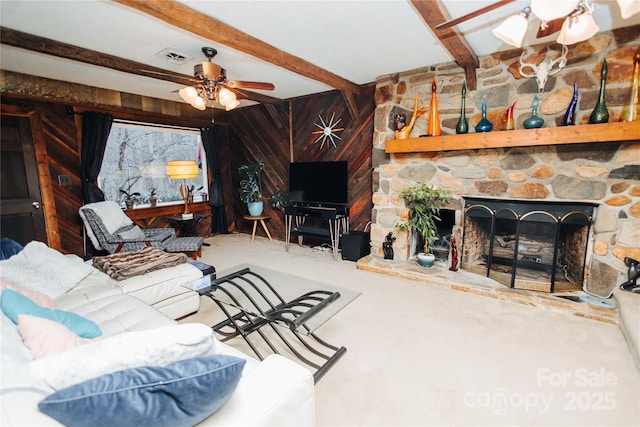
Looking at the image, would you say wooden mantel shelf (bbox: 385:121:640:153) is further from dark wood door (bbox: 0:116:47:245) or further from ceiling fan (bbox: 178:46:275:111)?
dark wood door (bbox: 0:116:47:245)

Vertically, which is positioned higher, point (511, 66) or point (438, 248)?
point (511, 66)

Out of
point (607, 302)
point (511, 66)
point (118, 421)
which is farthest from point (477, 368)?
point (511, 66)

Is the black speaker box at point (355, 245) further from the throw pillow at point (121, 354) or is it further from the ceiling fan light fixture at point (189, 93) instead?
the throw pillow at point (121, 354)

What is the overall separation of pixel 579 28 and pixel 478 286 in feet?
7.28

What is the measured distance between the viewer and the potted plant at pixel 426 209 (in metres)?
3.44

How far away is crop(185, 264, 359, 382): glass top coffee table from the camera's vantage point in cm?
185

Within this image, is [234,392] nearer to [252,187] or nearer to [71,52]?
[71,52]

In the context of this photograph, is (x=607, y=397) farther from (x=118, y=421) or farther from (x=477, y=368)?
(x=118, y=421)

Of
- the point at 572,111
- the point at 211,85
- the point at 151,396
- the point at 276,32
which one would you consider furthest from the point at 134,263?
the point at 572,111

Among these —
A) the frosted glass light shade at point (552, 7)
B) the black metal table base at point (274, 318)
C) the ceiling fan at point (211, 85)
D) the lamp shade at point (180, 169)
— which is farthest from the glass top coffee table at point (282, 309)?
the lamp shade at point (180, 169)

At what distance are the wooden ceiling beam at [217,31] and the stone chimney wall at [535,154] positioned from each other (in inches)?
50.3

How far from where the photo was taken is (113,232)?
12.3 ft

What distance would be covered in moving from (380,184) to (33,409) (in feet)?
11.9

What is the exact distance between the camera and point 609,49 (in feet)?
8.46
